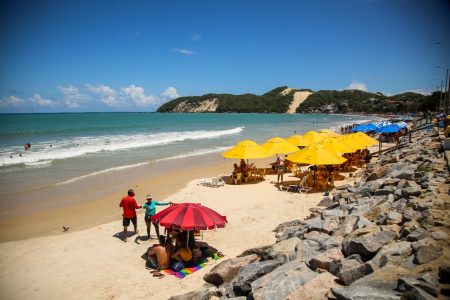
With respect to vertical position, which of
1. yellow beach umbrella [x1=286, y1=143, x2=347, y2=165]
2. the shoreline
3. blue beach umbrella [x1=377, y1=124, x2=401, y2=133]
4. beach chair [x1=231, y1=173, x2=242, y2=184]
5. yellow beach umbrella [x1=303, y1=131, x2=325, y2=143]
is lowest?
the shoreline

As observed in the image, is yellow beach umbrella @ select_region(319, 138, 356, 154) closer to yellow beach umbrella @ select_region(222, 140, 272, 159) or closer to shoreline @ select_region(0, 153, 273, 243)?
yellow beach umbrella @ select_region(222, 140, 272, 159)

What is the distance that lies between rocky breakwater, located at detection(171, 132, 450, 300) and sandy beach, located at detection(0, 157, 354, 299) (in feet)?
3.72

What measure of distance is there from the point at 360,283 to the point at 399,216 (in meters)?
2.85

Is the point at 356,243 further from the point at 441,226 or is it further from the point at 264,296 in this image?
the point at 264,296

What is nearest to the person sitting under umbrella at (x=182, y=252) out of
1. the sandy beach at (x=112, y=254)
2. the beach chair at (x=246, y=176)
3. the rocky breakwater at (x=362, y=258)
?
the sandy beach at (x=112, y=254)

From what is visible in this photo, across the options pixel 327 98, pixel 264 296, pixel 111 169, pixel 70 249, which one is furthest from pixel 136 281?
pixel 327 98

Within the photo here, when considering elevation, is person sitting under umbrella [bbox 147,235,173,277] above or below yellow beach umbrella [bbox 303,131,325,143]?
below

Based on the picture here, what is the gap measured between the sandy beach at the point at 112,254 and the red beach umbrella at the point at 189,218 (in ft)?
3.81

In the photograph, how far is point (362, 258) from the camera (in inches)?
206

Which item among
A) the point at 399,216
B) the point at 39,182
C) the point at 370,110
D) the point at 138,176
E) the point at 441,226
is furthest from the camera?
the point at 370,110

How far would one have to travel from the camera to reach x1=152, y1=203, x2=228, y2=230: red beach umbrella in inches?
276

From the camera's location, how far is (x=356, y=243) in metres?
5.39

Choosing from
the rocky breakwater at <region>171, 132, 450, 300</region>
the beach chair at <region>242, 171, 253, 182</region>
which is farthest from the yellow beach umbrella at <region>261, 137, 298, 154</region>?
the rocky breakwater at <region>171, 132, 450, 300</region>

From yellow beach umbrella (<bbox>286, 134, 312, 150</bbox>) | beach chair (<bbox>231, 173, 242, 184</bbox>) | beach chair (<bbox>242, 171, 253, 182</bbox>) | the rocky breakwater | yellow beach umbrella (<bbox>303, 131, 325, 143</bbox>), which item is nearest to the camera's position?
the rocky breakwater
